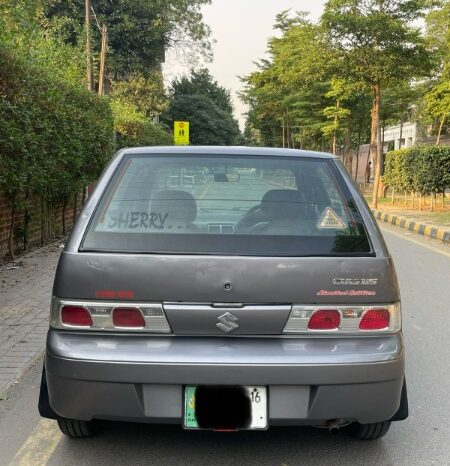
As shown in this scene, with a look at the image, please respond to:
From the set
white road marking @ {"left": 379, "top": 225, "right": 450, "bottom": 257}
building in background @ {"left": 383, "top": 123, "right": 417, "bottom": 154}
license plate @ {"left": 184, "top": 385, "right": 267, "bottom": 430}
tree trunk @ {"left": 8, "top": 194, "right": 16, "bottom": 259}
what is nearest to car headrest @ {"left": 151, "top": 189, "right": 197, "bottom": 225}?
license plate @ {"left": 184, "top": 385, "right": 267, "bottom": 430}

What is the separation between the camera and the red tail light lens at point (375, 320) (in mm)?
2545

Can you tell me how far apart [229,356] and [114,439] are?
1006 mm

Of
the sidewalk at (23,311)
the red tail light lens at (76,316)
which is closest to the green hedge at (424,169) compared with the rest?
the sidewalk at (23,311)

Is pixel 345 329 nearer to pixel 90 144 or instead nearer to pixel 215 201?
pixel 215 201

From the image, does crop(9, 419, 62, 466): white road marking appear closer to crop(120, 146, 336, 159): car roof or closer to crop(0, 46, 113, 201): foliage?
crop(120, 146, 336, 159): car roof

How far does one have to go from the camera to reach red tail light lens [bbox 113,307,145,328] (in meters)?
2.49

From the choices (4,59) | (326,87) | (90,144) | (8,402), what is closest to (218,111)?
(326,87)

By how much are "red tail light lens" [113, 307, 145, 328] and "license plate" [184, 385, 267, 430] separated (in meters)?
0.35

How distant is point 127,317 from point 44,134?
5.79m

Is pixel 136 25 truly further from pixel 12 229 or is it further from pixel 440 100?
pixel 12 229

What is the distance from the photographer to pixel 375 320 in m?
2.56

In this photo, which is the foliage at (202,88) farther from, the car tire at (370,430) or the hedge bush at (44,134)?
the car tire at (370,430)

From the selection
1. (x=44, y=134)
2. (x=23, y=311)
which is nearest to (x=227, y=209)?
(x=23, y=311)

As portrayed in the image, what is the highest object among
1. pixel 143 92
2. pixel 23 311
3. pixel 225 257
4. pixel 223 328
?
pixel 143 92
